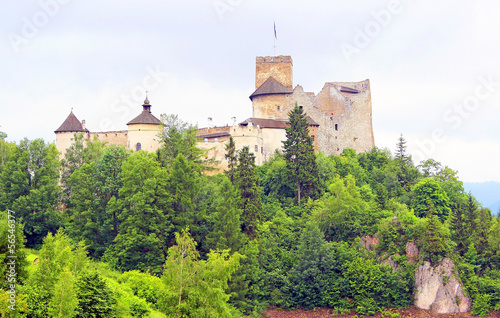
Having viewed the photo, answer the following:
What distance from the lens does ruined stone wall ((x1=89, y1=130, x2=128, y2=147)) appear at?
250ft

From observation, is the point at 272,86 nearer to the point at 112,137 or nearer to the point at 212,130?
the point at 212,130

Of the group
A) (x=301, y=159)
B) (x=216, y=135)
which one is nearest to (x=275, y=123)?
(x=216, y=135)

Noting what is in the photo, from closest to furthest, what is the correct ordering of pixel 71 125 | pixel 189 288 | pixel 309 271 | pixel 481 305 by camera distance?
pixel 189 288 → pixel 309 271 → pixel 481 305 → pixel 71 125

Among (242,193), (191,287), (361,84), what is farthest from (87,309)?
(361,84)

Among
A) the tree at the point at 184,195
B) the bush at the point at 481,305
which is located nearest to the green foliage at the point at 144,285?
the tree at the point at 184,195

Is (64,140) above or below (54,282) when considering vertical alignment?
above

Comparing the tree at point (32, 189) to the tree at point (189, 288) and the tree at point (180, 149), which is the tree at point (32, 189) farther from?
the tree at point (189, 288)

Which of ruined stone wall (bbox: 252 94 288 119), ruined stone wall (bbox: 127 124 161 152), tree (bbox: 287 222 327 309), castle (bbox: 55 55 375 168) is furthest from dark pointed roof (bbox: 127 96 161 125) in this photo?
tree (bbox: 287 222 327 309)

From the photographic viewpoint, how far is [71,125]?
76.1 metres

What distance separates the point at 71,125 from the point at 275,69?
25407 mm

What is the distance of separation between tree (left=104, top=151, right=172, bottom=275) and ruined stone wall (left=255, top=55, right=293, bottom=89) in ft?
92.0

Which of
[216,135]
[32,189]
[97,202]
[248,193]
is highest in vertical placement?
[216,135]

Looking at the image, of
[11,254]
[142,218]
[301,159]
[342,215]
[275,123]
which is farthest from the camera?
[275,123]

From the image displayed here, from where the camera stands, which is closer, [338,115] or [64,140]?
[64,140]
